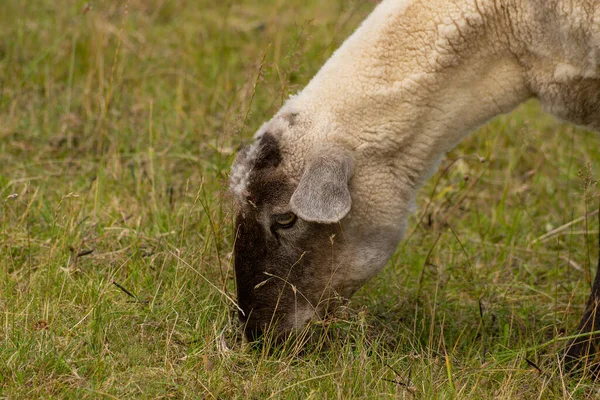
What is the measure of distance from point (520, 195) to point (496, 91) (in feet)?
7.93

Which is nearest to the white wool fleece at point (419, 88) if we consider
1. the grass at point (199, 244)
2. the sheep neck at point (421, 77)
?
the sheep neck at point (421, 77)

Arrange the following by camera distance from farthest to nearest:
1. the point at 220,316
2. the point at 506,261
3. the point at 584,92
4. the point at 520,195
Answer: the point at 520,195
the point at 506,261
the point at 220,316
the point at 584,92

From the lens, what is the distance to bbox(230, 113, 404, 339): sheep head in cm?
437

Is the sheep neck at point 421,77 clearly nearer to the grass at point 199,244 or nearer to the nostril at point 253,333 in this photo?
the grass at point 199,244

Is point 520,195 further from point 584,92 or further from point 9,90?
point 9,90

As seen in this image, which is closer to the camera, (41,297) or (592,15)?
(592,15)

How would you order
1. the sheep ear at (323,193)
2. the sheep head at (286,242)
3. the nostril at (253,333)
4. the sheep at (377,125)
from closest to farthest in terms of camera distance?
1. the sheep ear at (323,193)
2. the sheep at (377,125)
3. the sheep head at (286,242)
4. the nostril at (253,333)

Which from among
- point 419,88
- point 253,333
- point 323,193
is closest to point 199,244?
point 253,333

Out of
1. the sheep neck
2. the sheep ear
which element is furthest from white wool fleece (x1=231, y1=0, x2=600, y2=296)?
the sheep ear

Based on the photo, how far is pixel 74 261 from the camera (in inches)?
191

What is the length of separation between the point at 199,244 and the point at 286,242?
0.91 meters

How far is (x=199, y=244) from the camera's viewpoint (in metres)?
5.21

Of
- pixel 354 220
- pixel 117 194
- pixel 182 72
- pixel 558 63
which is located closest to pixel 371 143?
pixel 354 220

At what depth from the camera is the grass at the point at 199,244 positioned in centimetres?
410
